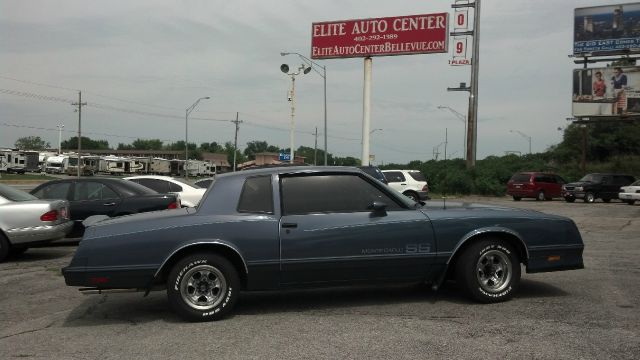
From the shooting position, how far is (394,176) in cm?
2653

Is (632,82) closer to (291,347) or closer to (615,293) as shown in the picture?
(615,293)

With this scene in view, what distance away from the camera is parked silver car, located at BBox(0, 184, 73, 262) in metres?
9.84

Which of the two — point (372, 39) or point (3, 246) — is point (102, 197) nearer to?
point (3, 246)

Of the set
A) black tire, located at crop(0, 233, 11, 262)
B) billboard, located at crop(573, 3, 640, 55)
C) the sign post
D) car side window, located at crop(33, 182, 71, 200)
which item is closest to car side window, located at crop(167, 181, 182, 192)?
car side window, located at crop(33, 182, 71, 200)

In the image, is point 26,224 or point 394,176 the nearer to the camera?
point 26,224

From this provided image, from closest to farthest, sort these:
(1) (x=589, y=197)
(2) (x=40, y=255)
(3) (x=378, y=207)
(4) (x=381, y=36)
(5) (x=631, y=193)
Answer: (3) (x=378, y=207) < (2) (x=40, y=255) < (5) (x=631, y=193) < (1) (x=589, y=197) < (4) (x=381, y=36)

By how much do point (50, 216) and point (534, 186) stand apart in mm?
28509

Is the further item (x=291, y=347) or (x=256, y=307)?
(x=256, y=307)

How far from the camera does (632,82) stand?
136 feet

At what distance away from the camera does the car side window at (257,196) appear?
6.09 m

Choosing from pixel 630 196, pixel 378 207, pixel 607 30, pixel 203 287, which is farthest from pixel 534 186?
pixel 203 287

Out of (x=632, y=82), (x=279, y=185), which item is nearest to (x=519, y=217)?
(x=279, y=185)

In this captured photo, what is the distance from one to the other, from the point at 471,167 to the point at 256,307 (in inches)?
1444

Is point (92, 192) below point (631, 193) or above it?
above
